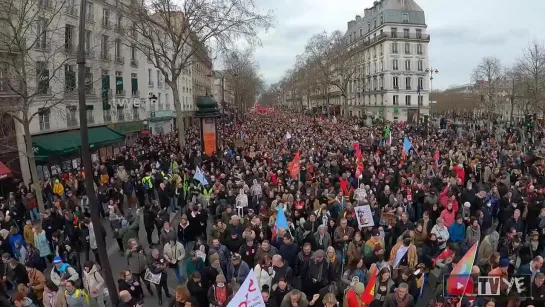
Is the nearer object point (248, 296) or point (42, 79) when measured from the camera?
point (248, 296)

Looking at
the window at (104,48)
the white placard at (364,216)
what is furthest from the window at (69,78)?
the white placard at (364,216)

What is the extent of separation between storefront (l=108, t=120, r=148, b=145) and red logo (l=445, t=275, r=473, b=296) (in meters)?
29.0

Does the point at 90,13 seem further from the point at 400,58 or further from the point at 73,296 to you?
the point at 400,58

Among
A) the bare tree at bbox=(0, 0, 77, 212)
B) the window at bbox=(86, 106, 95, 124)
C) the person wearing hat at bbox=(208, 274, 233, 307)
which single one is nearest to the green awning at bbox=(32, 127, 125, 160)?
the window at bbox=(86, 106, 95, 124)

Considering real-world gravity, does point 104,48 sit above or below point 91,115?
above

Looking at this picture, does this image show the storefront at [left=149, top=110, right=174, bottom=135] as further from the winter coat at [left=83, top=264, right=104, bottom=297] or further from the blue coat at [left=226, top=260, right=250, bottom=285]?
the blue coat at [left=226, top=260, right=250, bottom=285]

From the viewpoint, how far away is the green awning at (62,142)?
21.1 metres

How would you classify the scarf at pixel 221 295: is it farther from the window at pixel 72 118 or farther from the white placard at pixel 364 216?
the window at pixel 72 118

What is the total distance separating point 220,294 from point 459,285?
3.76 meters

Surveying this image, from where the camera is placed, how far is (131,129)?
35562 millimetres

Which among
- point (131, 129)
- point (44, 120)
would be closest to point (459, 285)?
point (44, 120)

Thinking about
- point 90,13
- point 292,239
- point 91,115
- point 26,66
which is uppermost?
point 90,13

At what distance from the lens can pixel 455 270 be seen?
6.95 meters

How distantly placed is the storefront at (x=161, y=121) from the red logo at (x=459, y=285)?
37.7 m
